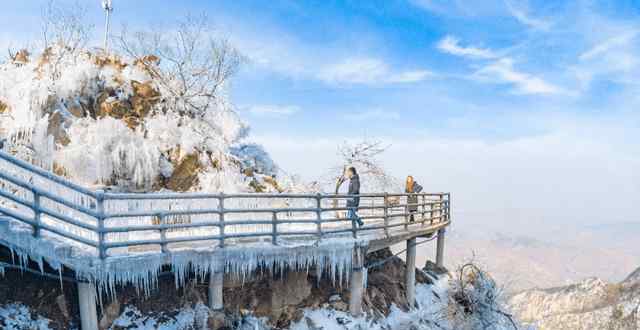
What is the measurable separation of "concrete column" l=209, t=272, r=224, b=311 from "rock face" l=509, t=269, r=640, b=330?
28847 mm

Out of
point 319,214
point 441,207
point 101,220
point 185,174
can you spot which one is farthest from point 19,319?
point 441,207

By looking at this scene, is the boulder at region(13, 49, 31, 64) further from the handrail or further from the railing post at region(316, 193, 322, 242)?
the railing post at region(316, 193, 322, 242)

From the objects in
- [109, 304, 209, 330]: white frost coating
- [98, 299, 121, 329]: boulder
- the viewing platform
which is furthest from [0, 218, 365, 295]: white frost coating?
[109, 304, 209, 330]: white frost coating

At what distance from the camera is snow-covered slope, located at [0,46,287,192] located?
15047 mm

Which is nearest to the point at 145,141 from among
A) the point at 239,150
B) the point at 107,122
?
the point at 107,122

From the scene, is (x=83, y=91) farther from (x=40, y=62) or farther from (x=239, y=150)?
(x=239, y=150)

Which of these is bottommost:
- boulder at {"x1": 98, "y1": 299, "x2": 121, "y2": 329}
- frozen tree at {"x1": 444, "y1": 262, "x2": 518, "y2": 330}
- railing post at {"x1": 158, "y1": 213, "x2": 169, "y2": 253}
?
frozen tree at {"x1": 444, "y1": 262, "x2": 518, "y2": 330}

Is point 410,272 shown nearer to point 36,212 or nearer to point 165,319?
point 165,319

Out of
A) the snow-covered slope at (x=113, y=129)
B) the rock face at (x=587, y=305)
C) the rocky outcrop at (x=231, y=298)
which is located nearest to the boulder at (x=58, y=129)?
the snow-covered slope at (x=113, y=129)

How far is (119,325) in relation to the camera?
298 inches

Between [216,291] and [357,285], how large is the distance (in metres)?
A: 3.56

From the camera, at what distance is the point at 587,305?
152 feet

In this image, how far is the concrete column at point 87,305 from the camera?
7.03m

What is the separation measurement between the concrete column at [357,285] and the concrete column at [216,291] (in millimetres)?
3307
